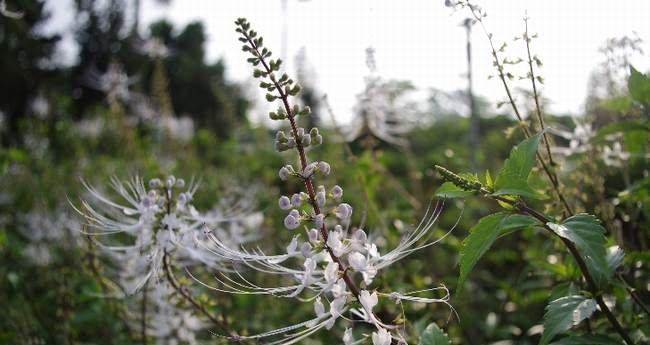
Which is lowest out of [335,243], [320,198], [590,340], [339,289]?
[590,340]

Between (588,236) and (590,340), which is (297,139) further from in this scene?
(590,340)

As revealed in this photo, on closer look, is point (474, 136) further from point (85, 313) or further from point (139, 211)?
point (85, 313)

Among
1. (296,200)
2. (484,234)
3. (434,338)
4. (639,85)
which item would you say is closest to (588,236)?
(484,234)

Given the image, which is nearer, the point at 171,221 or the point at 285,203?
the point at 285,203

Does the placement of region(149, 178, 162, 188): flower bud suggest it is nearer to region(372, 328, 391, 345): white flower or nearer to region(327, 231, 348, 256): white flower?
region(327, 231, 348, 256): white flower

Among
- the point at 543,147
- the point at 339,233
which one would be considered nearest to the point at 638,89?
the point at 543,147

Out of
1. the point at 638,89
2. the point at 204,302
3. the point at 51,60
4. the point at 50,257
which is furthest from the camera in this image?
the point at 51,60

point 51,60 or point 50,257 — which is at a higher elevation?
point 51,60

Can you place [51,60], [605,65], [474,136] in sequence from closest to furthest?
[605,65], [474,136], [51,60]
